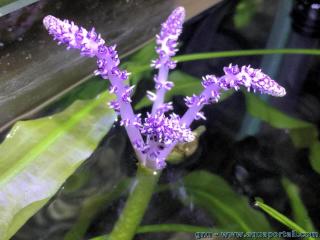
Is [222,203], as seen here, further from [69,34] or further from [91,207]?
[69,34]

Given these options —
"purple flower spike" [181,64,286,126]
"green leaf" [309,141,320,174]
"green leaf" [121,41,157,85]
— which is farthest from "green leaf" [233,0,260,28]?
"purple flower spike" [181,64,286,126]

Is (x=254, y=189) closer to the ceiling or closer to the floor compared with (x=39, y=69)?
closer to the floor

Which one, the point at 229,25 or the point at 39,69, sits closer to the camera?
the point at 39,69

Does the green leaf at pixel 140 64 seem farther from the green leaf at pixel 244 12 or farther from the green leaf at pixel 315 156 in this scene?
the green leaf at pixel 315 156

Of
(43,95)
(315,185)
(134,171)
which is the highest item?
(43,95)

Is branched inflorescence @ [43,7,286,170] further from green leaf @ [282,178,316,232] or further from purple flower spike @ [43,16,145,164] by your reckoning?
green leaf @ [282,178,316,232]

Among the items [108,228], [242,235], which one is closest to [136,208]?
[108,228]

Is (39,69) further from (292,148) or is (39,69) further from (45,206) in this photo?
(292,148)
